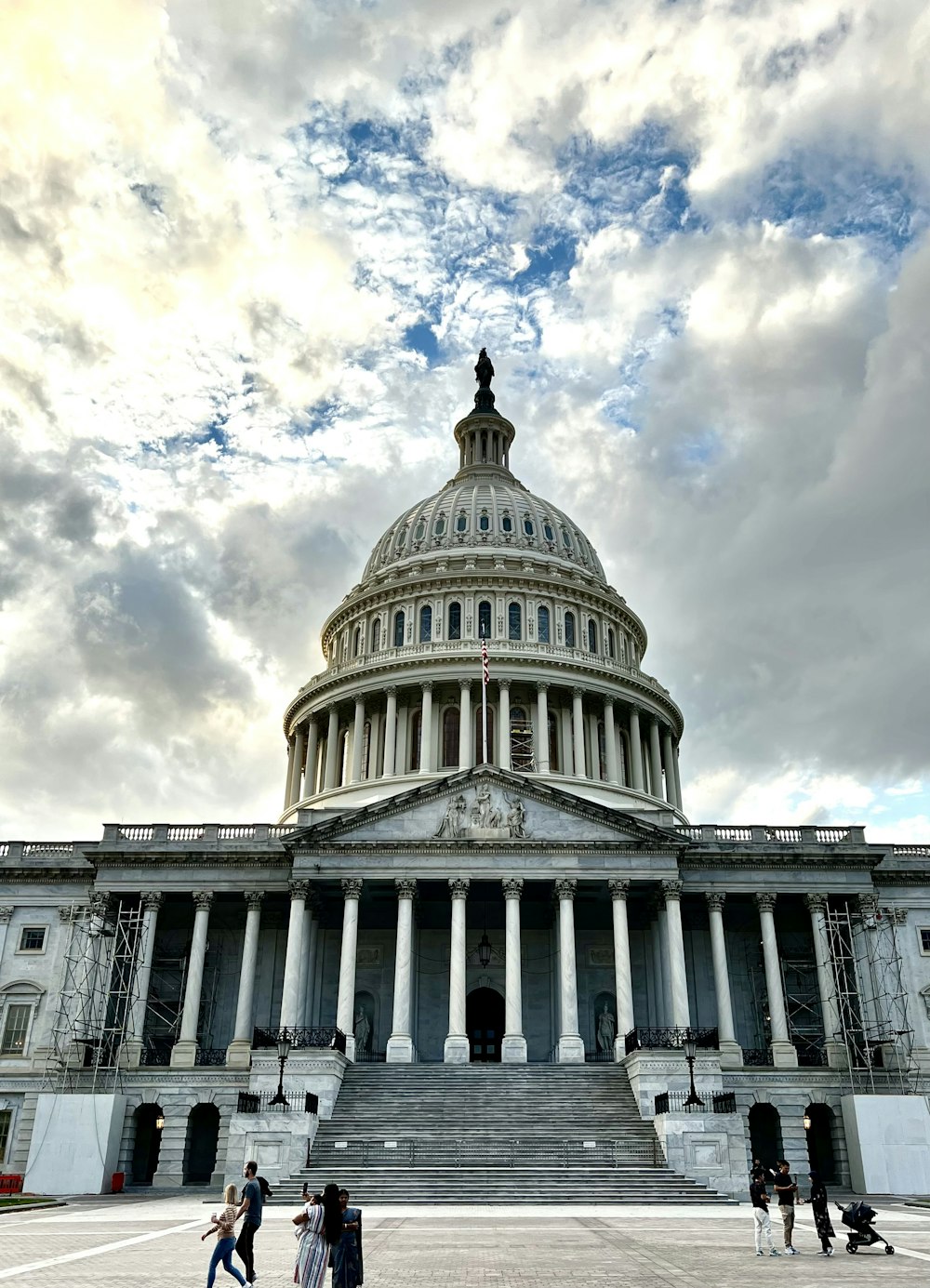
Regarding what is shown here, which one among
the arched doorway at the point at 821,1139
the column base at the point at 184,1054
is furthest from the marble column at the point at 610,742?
the column base at the point at 184,1054

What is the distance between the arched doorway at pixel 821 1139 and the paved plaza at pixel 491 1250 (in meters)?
18.8

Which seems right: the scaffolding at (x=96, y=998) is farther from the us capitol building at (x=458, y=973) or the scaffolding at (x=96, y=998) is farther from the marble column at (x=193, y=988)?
the marble column at (x=193, y=988)

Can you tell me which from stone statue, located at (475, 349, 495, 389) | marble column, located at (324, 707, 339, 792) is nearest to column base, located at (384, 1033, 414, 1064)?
marble column, located at (324, 707, 339, 792)

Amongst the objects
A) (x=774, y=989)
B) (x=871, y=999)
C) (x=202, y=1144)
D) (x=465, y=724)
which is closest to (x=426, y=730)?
(x=465, y=724)

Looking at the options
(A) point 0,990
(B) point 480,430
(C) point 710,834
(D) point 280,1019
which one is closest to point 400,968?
(D) point 280,1019

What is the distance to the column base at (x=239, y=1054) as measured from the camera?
50.2 m

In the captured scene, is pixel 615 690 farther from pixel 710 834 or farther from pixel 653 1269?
pixel 653 1269

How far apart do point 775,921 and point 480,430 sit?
5449 cm

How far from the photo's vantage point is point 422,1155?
37.2m

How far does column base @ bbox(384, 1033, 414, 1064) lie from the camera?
4812 cm

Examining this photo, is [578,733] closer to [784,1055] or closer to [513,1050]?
[784,1055]

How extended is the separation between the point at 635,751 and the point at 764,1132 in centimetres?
2796

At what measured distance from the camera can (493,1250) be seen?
21.1 metres

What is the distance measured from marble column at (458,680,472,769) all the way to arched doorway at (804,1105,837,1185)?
26883 mm
